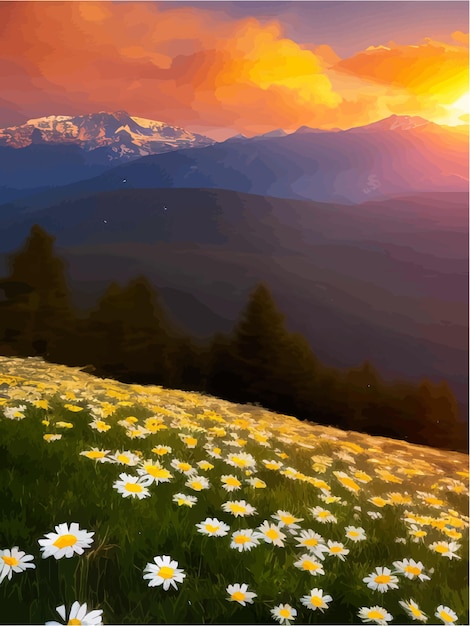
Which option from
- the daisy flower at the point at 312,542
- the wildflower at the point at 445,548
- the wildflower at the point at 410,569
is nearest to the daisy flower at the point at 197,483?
the daisy flower at the point at 312,542

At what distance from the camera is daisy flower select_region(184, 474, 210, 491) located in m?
2.25

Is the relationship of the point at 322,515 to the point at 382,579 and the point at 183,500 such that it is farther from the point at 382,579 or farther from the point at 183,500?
the point at 183,500

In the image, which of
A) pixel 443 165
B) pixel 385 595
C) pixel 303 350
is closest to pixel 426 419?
pixel 303 350

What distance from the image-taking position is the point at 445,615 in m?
1.99

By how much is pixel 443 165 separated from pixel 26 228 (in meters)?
7.43

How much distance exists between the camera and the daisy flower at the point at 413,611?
184cm

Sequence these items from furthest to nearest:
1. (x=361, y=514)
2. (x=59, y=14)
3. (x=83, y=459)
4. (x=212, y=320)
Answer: (x=212, y=320) → (x=59, y=14) → (x=361, y=514) → (x=83, y=459)

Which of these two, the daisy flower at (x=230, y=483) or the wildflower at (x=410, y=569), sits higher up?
the daisy flower at (x=230, y=483)

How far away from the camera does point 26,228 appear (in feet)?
26.4

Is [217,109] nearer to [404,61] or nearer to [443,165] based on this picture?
[404,61]

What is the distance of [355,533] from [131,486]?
3.97 ft

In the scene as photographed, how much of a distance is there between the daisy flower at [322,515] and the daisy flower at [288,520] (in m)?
0.14

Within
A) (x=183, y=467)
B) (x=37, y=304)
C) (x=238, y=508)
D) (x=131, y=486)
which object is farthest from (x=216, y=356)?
(x=131, y=486)

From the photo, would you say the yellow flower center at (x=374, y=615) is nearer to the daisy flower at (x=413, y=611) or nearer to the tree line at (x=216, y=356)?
the daisy flower at (x=413, y=611)
